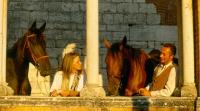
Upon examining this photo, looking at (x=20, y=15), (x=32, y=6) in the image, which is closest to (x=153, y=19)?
(x=32, y=6)

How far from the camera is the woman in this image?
1227cm

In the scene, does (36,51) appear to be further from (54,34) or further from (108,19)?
(108,19)

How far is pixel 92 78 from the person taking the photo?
463 inches

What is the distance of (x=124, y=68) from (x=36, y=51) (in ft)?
5.88

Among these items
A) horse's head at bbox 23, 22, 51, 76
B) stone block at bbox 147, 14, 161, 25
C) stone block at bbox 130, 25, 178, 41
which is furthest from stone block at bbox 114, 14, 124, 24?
horse's head at bbox 23, 22, 51, 76

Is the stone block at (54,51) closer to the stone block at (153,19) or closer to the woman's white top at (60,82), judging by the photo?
the stone block at (153,19)

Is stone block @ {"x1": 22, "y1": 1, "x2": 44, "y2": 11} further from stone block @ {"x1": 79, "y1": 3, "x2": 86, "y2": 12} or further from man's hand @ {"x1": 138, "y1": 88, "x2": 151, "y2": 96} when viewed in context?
man's hand @ {"x1": 138, "y1": 88, "x2": 151, "y2": 96}

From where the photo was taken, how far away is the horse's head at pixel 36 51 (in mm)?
13195

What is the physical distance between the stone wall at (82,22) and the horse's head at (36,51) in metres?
1.46

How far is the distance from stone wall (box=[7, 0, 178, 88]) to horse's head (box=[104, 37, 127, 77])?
48.3 inches

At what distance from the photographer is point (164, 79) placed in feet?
39.8

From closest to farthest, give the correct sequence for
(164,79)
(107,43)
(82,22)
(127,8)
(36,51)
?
(164,79), (36,51), (107,43), (82,22), (127,8)

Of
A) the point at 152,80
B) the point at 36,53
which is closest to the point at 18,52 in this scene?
the point at 36,53

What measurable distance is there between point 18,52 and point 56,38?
65.1 inches
